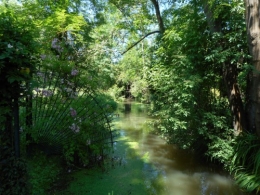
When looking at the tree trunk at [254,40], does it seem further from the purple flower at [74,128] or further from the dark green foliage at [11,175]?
the dark green foliage at [11,175]

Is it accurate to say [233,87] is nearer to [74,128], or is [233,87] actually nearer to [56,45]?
[74,128]

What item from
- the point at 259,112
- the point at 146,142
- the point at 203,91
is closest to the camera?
the point at 259,112

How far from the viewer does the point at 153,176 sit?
4.14 meters

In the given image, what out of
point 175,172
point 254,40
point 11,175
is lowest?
point 175,172

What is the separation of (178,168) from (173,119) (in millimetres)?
1221

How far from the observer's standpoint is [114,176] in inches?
152

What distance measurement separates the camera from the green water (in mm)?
3441

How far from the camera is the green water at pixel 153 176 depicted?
3.44 metres

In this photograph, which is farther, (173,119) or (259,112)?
(173,119)

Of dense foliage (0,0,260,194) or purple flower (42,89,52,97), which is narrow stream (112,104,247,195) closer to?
dense foliage (0,0,260,194)

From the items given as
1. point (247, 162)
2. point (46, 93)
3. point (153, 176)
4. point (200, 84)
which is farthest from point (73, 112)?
point (247, 162)

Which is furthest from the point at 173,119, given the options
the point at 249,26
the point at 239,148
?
the point at 249,26

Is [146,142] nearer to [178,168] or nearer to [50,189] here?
[178,168]

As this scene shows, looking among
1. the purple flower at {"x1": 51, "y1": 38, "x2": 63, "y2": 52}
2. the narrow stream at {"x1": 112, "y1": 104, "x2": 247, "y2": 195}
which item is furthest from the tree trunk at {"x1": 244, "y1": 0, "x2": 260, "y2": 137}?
the purple flower at {"x1": 51, "y1": 38, "x2": 63, "y2": 52}
